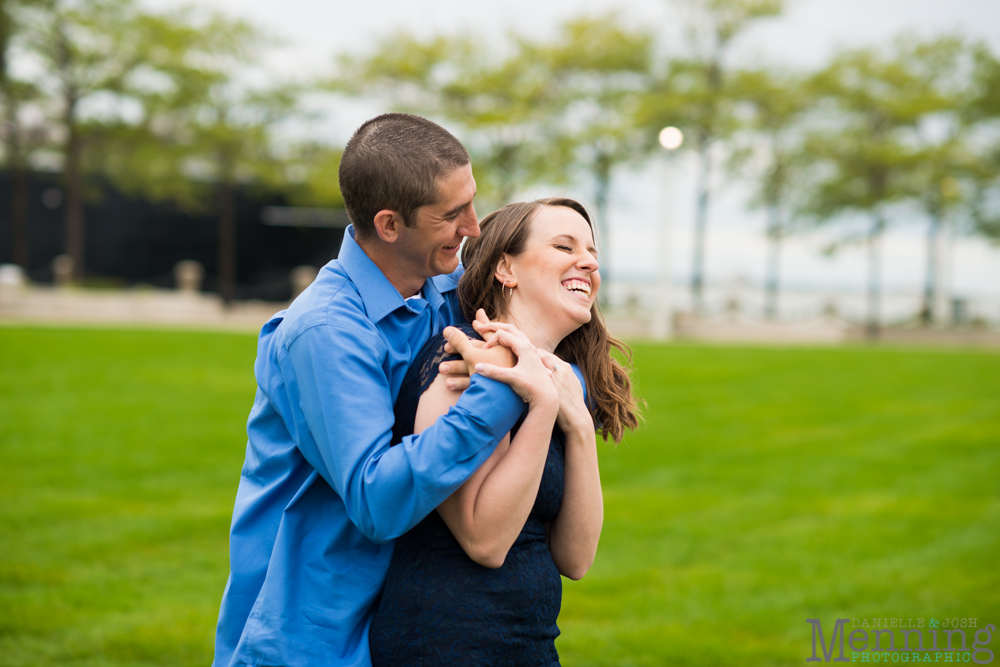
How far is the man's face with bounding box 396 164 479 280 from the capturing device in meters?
2.07

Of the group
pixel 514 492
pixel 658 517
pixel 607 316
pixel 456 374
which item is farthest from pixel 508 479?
pixel 607 316

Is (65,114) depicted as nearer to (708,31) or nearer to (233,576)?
(708,31)

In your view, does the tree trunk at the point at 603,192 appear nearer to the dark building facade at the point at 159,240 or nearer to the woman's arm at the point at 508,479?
the dark building facade at the point at 159,240

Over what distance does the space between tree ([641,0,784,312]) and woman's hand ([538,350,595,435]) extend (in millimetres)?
35289

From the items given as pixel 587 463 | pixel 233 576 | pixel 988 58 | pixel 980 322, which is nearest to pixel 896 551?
pixel 587 463

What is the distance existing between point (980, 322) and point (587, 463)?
4022 cm

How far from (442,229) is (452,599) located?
95cm

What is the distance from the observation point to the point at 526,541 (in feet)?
7.00

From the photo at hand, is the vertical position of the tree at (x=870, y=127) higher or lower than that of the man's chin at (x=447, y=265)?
higher

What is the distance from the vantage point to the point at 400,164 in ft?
6.66

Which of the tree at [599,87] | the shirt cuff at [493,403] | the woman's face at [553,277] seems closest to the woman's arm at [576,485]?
the woman's face at [553,277]

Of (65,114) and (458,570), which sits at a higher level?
(65,114)

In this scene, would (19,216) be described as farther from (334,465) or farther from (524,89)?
(334,465)

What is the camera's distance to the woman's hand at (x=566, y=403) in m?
2.15
